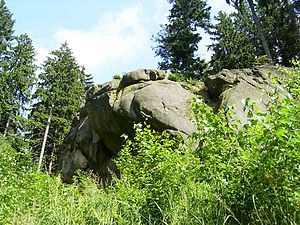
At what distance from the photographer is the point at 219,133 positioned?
11.1 feet

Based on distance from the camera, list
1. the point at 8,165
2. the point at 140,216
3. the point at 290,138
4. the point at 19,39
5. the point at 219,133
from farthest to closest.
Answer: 1. the point at 19,39
2. the point at 8,165
3. the point at 140,216
4. the point at 219,133
5. the point at 290,138

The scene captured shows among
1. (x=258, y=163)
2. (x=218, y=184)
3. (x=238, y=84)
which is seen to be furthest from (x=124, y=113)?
(x=258, y=163)

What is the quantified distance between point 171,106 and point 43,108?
67.4 feet

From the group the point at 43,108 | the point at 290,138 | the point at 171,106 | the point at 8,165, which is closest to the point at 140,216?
the point at 290,138

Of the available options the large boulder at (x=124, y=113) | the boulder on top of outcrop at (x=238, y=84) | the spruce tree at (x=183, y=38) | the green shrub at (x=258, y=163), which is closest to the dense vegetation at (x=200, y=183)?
the green shrub at (x=258, y=163)

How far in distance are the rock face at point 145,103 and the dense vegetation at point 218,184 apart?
618cm

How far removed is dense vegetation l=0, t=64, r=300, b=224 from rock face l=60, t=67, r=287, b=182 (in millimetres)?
6181

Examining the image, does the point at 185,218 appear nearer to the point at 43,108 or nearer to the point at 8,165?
the point at 8,165

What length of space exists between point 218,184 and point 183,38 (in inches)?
902

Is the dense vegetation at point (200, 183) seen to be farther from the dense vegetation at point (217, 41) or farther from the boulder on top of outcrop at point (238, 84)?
the dense vegetation at point (217, 41)

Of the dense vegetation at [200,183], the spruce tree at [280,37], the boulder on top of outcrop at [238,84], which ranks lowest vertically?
the dense vegetation at [200,183]

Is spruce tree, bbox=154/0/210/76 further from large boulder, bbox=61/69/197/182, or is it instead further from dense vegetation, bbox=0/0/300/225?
dense vegetation, bbox=0/0/300/225

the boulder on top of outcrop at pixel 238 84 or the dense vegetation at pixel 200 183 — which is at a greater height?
the boulder on top of outcrop at pixel 238 84

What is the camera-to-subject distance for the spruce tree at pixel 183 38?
81.9 ft
